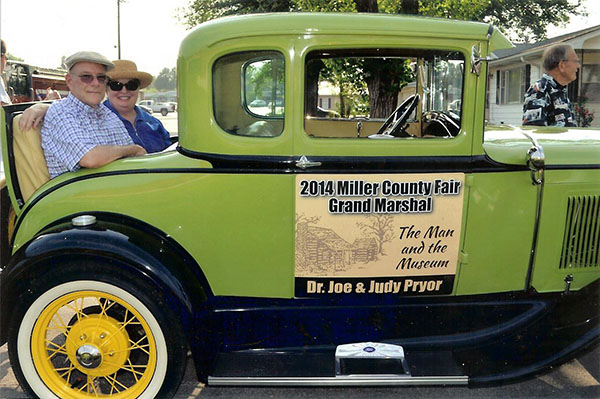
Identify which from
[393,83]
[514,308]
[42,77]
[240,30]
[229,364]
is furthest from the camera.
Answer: [42,77]

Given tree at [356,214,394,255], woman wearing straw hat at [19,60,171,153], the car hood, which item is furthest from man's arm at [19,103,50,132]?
the car hood

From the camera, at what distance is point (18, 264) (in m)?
2.39

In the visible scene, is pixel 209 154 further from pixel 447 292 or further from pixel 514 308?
pixel 514 308

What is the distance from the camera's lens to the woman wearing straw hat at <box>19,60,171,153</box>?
3.70 meters

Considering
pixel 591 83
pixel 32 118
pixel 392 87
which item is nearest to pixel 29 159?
pixel 32 118

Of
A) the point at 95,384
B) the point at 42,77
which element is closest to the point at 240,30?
the point at 95,384

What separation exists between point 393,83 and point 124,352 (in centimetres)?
243

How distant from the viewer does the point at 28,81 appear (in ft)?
49.4

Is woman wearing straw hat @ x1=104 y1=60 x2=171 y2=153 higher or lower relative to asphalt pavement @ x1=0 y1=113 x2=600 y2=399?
higher

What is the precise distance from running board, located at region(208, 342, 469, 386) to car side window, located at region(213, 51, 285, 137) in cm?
114

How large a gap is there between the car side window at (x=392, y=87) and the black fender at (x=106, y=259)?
97cm

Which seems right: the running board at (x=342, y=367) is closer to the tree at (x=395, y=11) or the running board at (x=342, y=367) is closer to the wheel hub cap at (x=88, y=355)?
the wheel hub cap at (x=88, y=355)

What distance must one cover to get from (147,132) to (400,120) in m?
1.97

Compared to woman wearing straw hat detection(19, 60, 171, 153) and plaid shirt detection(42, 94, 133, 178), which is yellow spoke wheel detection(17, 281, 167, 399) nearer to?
plaid shirt detection(42, 94, 133, 178)
